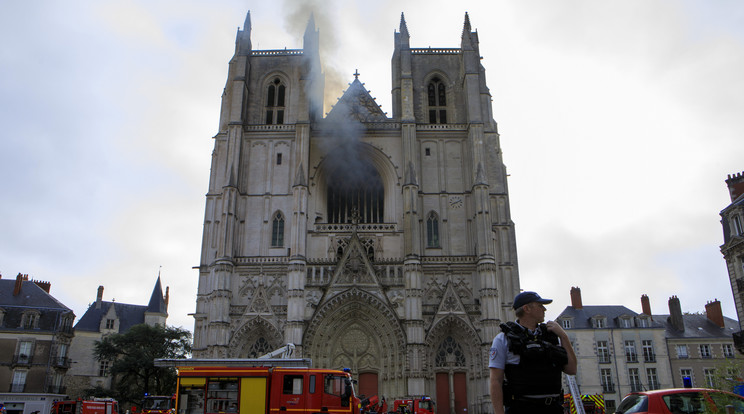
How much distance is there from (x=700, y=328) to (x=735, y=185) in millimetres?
20250

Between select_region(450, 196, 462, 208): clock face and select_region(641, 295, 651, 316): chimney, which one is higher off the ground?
select_region(450, 196, 462, 208): clock face

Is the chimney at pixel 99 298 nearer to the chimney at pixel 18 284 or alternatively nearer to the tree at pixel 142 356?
the chimney at pixel 18 284

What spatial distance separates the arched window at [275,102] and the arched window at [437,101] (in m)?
9.36

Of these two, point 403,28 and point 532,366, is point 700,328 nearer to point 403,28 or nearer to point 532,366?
point 403,28

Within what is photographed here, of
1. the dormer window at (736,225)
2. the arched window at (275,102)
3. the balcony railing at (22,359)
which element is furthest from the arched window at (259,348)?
the dormer window at (736,225)

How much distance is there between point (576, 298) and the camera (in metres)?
44.4

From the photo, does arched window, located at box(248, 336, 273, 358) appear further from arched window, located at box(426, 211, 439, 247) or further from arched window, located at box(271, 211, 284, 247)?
arched window, located at box(426, 211, 439, 247)

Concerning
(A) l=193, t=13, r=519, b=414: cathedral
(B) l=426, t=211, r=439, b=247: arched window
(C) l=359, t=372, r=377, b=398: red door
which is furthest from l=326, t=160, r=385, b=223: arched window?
(C) l=359, t=372, r=377, b=398: red door

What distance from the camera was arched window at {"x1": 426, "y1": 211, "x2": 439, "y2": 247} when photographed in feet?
107

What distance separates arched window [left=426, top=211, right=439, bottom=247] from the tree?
1881cm

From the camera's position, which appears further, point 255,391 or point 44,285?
point 44,285

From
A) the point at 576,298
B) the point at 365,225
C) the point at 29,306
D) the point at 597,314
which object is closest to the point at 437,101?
the point at 365,225

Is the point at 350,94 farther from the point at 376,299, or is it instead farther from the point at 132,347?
the point at 132,347

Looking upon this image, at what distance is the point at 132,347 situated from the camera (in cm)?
3822
